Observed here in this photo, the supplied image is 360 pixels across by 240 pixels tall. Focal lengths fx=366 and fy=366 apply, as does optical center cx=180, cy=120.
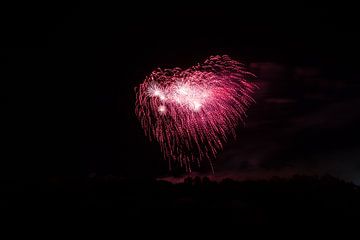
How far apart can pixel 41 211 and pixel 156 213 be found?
511cm

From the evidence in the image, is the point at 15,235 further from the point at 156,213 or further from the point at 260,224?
the point at 260,224

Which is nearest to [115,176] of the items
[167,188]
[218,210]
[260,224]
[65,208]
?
[167,188]

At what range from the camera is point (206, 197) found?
2064cm

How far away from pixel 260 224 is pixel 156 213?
4.51m

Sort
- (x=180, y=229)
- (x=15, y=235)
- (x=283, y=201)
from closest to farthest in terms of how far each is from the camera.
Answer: (x=15, y=235) < (x=180, y=229) < (x=283, y=201)

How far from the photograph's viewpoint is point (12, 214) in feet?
50.7

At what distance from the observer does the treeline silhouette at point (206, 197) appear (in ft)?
55.3

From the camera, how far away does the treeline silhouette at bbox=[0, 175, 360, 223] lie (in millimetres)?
16844

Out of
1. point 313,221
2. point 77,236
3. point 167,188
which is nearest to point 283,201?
point 313,221

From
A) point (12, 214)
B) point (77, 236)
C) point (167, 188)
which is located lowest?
point (77, 236)

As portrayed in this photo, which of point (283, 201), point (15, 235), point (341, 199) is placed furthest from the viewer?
point (341, 199)

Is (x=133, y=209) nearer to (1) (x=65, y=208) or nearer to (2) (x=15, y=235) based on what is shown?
(1) (x=65, y=208)

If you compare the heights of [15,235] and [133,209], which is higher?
[133,209]

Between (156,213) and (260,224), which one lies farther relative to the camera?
(156,213)
